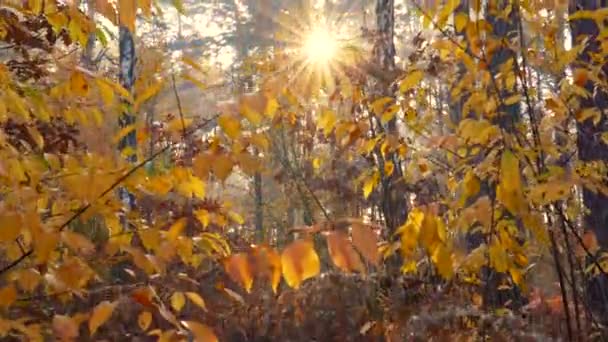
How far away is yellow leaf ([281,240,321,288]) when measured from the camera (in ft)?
4.85

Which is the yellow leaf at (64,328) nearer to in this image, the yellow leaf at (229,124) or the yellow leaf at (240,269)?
the yellow leaf at (240,269)

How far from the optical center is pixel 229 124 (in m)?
1.75

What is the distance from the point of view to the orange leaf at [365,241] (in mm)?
1513

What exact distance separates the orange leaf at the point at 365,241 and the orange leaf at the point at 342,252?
0.13 ft

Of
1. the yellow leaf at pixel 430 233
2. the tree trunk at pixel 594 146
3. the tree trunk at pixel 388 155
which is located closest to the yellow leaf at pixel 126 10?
the yellow leaf at pixel 430 233

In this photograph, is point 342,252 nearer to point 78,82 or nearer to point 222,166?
point 222,166

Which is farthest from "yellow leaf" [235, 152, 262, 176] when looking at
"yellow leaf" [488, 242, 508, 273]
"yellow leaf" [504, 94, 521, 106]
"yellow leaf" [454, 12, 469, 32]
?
"yellow leaf" [504, 94, 521, 106]

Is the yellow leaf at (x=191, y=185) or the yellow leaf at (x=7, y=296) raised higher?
the yellow leaf at (x=191, y=185)

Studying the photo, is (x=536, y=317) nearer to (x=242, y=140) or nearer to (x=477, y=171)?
(x=477, y=171)

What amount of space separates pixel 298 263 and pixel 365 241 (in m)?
0.16

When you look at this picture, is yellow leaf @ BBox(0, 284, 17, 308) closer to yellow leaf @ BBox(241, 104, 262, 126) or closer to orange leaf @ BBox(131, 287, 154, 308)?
orange leaf @ BBox(131, 287, 154, 308)

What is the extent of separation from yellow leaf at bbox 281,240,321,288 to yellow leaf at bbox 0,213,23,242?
0.68 m

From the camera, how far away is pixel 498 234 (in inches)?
107

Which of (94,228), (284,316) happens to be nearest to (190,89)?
(284,316)
